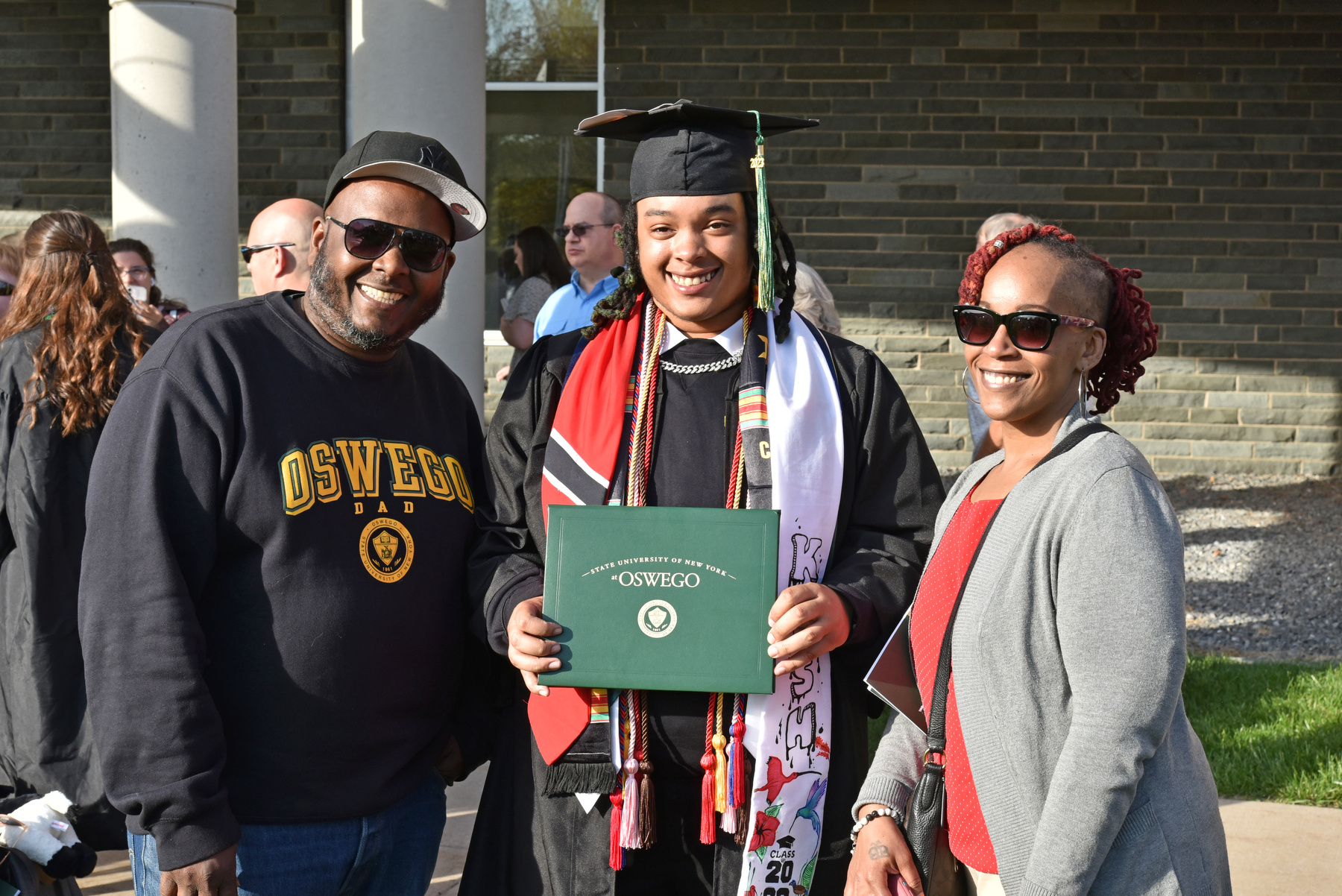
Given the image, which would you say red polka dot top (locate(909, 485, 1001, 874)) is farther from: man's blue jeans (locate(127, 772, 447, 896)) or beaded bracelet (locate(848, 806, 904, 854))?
man's blue jeans (locate(127, 772, 447, 896))

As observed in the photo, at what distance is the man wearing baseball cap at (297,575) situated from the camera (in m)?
2.01

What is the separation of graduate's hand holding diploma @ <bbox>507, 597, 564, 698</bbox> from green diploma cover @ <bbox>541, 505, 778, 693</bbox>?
0.02 metres

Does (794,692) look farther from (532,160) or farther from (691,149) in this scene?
(532,160)

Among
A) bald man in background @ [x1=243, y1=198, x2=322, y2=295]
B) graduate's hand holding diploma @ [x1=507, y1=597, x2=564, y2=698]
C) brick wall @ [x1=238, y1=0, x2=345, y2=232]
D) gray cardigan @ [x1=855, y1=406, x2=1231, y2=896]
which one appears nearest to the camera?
gray cardigan @ [x1=855, y1=406, x2=1231, y2=896]

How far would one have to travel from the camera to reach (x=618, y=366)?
2.44m

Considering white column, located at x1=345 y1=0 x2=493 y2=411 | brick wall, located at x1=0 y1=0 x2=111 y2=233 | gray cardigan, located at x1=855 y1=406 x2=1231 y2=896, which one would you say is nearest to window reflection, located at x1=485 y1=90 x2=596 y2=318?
brick wall, located at x1=0 y1=0 x2=111 y2=233

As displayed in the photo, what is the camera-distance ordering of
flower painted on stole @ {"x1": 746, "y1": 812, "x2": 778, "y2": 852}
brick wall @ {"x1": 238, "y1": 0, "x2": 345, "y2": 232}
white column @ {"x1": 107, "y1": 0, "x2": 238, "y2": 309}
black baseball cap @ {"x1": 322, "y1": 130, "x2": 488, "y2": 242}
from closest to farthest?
flower painted on stole @ {"x1": 746, "y1": 812, "x2": 778, "y2": 852} < black baseball cap @ {"x1": 322, "y1": 130, "x2": 488, "y2": 242} < white column @ {"x1": 107, "y1": 0, "x2": 238, "y2": 309} < brick wall @ {"x1": 238, "y1": 0, "x2": 345, "y2": 232}

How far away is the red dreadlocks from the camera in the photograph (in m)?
2.03

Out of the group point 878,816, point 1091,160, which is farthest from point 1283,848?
point 1091,160

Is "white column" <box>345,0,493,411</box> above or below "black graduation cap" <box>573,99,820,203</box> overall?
above

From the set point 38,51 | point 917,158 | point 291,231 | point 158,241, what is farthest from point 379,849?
point 38,51

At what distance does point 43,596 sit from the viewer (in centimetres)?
331

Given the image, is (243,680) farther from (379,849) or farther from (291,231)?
(291,231)

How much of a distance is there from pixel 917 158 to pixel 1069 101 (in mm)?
1247
